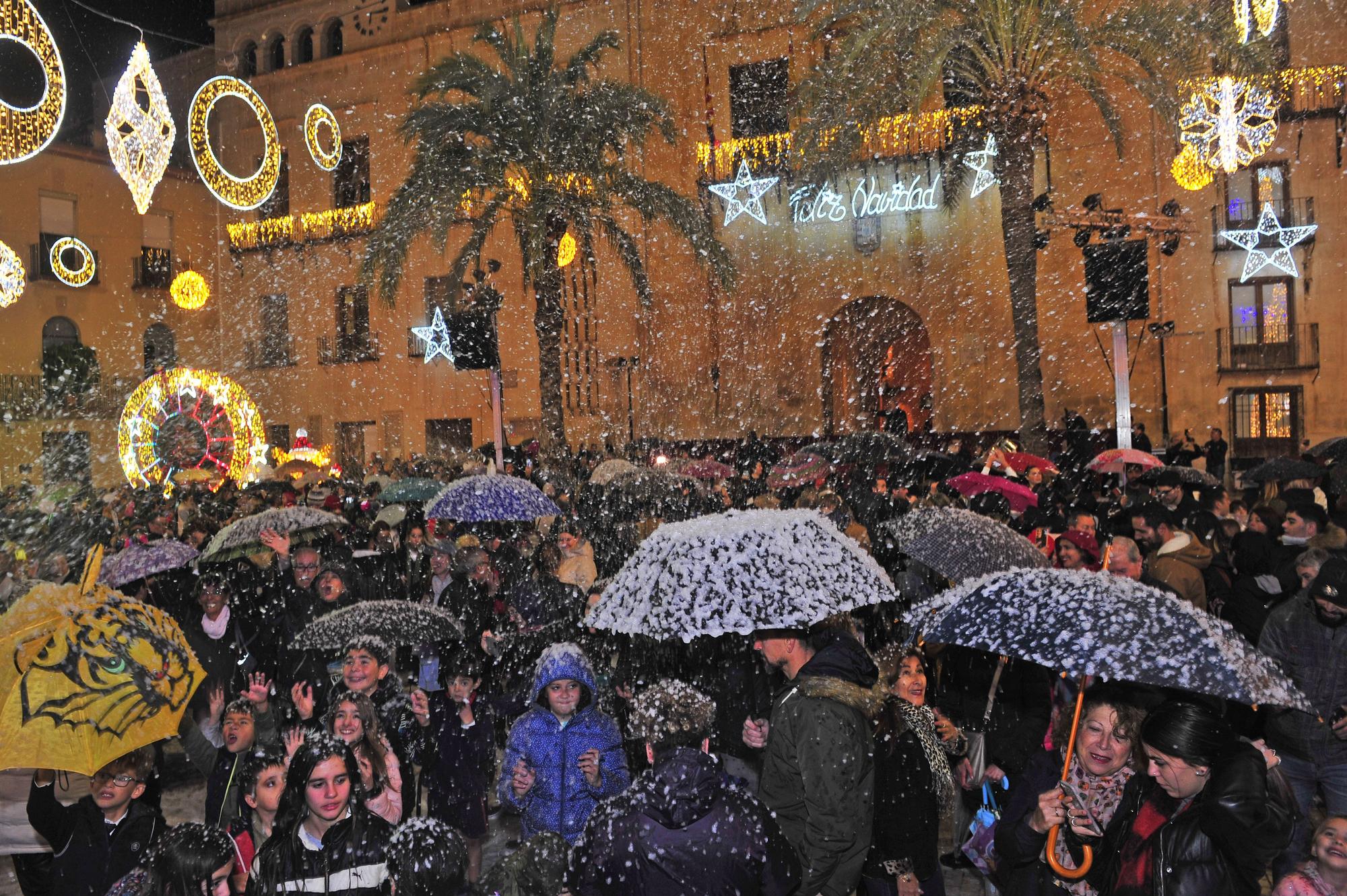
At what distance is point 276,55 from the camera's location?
3544 cm

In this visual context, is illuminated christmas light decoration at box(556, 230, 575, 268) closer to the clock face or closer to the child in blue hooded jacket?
the clock face

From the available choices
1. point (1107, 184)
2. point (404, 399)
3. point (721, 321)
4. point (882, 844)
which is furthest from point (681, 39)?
point (882, 844)

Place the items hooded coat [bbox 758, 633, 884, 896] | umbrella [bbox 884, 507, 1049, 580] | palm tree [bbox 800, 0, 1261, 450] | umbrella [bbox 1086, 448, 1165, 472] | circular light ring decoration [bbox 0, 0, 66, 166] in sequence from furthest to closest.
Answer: palm tree [bbox 800, 0, 1261, 450], umbrella [bbox 1086, 448, 1165, 472], circular light ring decoration [bbox 0, 0, 66, 166], umbrella [bbox 884, 507, 1049, 580], hooded coat [bbox 758, 633, 884, 896]

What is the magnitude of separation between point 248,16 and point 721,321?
68.0 ft

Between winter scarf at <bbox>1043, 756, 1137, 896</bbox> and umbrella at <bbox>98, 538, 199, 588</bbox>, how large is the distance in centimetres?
653

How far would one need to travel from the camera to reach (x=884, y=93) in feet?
57.5

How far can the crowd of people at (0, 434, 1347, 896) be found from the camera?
317 cm

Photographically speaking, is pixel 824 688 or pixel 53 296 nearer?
pixel 824 688

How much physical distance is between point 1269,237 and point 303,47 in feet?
93.9

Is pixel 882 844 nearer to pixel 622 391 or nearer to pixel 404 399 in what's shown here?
pixel 622 391

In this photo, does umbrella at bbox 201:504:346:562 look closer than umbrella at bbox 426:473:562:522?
Yes

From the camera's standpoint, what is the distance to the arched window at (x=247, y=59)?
3575 cm

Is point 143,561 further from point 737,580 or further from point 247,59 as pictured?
point 247,59

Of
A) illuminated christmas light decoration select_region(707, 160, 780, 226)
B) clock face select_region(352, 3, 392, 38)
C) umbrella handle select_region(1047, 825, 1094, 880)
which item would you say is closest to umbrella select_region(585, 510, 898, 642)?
umbrella handle select_region(1047, 825, 1094, 880)
